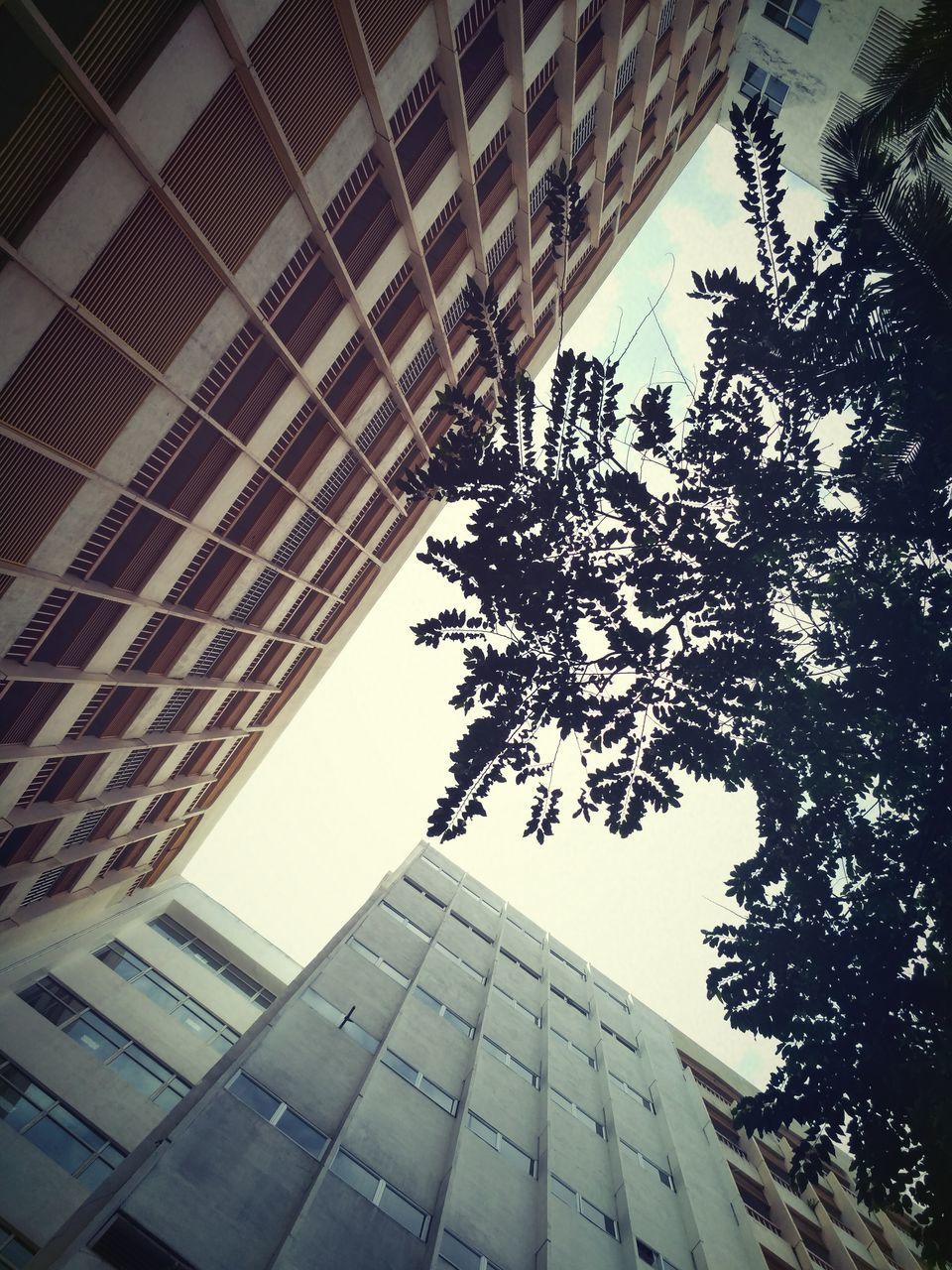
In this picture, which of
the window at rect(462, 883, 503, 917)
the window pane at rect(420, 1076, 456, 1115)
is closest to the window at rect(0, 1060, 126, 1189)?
the window pane at rect(420, 1076, 456, 1115)

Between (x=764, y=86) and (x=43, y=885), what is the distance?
3187cm

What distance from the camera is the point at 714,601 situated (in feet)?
25.9

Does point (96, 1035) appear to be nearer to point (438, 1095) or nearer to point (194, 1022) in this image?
point (194, 1022)

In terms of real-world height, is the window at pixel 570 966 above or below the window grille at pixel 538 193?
below

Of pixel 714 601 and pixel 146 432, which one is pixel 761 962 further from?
pixel 146 432

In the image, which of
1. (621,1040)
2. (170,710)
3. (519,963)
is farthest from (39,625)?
(621,1040)

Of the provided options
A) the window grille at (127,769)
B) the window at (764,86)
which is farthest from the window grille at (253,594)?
the window at (764,86)

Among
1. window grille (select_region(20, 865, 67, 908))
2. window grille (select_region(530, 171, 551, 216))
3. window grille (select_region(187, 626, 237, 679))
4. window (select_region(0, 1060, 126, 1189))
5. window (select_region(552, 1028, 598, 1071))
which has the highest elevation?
window grille (select_region(530, 171, 551, 216))

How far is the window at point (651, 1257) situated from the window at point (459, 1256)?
15.2ft

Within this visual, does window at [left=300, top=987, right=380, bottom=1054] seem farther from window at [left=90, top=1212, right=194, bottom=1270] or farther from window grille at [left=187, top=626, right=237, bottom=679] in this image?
window grille at [left=187, top=626, right=237, bottom=679]

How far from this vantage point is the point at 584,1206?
13.7m

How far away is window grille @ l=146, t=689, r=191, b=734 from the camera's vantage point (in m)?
18.3

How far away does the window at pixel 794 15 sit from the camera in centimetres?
1562

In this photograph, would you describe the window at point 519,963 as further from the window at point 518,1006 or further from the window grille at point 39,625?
the window grille at point 39,625
